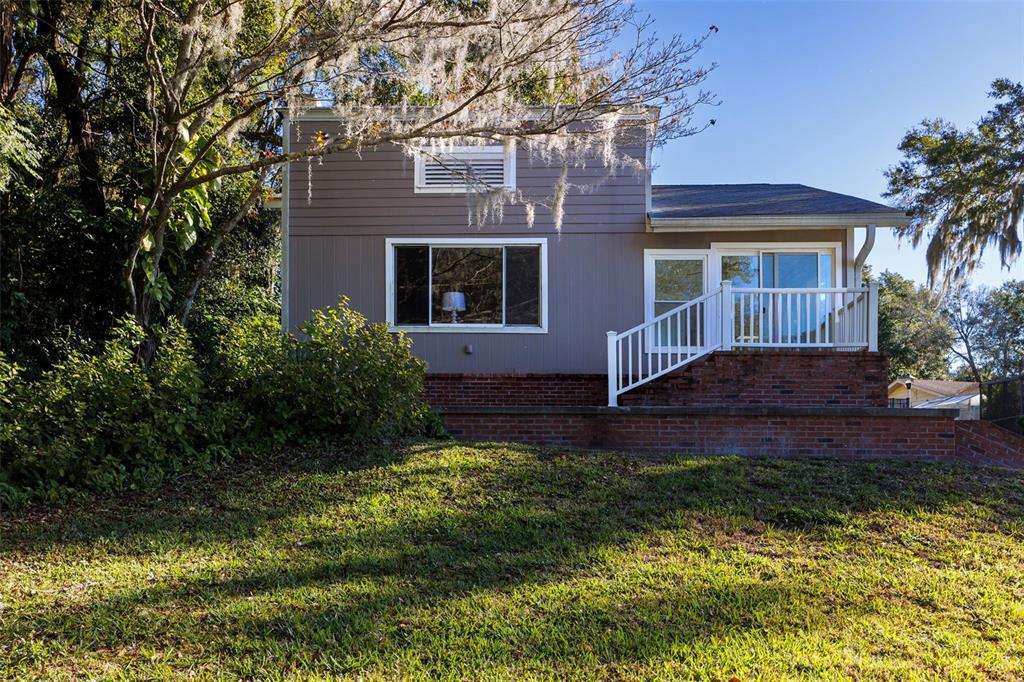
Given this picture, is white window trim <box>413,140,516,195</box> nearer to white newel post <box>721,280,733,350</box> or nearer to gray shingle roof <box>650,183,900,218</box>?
gray shingle roof <box>650,183,900,218</box>

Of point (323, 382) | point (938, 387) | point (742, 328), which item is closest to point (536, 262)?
point (742, 328)

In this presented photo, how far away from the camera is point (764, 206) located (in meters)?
9.66

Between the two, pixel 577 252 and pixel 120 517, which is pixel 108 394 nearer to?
pixel 120 517

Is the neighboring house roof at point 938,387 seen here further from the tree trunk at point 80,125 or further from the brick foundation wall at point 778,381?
the tree trunk at point 80,125

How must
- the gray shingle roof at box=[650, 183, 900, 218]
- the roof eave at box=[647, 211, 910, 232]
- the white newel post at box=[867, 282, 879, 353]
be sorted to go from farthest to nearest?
the gray shingle roof at box=[650, 183, 900, 218]
the roof eave at box=[647, 211, 910, 232]
the white newel post at box=[867, 282, 879, 353]

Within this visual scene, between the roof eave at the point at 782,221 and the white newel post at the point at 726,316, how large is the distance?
1.27m

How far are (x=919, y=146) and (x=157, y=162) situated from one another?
1362 centimetres

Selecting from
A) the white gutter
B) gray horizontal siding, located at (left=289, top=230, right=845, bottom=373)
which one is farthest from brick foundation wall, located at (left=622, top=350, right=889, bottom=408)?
the white gutter

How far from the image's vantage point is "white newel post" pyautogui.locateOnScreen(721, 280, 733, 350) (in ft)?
26.7

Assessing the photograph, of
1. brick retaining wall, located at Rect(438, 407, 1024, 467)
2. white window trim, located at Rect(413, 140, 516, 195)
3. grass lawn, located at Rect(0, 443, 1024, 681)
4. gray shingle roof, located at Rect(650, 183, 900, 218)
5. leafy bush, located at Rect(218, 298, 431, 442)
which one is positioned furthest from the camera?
white window trim, located at Rect(413, 140, 516, 195)

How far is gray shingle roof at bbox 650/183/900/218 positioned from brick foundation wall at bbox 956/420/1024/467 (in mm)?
2750

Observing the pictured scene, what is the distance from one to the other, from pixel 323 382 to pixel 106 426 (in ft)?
5.68

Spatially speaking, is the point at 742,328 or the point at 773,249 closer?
the point at 742,328

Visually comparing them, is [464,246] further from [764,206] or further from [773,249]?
[773,249]
